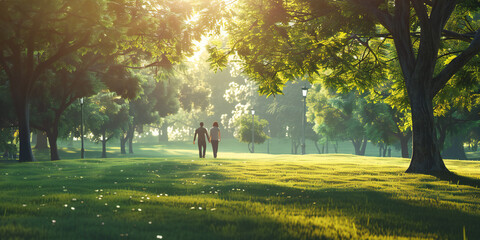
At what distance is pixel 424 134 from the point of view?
15.0 metres

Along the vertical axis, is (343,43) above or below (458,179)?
above

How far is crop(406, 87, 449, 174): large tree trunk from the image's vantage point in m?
15.0

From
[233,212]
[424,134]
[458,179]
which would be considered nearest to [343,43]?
[424,134]

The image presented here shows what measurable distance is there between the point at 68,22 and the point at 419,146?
1451cm

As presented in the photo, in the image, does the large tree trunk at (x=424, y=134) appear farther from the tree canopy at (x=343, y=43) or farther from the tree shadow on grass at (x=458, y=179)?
the tree shadow on grass at (x=458, y=179)

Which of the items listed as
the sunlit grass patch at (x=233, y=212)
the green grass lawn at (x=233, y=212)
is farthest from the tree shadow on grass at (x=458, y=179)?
the sunlit grass patch at (x=233, y=212)

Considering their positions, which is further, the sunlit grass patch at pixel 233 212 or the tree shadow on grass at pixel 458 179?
the tree shadow on grass at pixel 458 179

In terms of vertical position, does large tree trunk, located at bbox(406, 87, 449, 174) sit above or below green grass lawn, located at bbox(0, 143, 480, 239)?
Answer: above

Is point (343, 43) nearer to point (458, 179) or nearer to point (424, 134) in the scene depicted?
point (424, 134)

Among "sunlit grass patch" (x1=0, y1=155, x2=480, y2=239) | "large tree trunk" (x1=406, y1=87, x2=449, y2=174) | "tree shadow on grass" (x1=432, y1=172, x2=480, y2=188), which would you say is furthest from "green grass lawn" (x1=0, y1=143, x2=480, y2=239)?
"large tree trunk" (x1=406, y1=87, x2=449, y2=174)

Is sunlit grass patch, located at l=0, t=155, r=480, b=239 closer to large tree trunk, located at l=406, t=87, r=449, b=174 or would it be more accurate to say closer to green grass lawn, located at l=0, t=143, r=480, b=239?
green grass lawn, located at l=0, t=143, r=480, b=239

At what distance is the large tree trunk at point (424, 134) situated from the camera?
14977 millimetres

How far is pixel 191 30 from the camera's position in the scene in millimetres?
18625

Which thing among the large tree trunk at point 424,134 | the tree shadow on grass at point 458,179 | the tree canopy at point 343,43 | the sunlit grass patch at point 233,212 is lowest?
the tree shadow on grass at point 458,179
